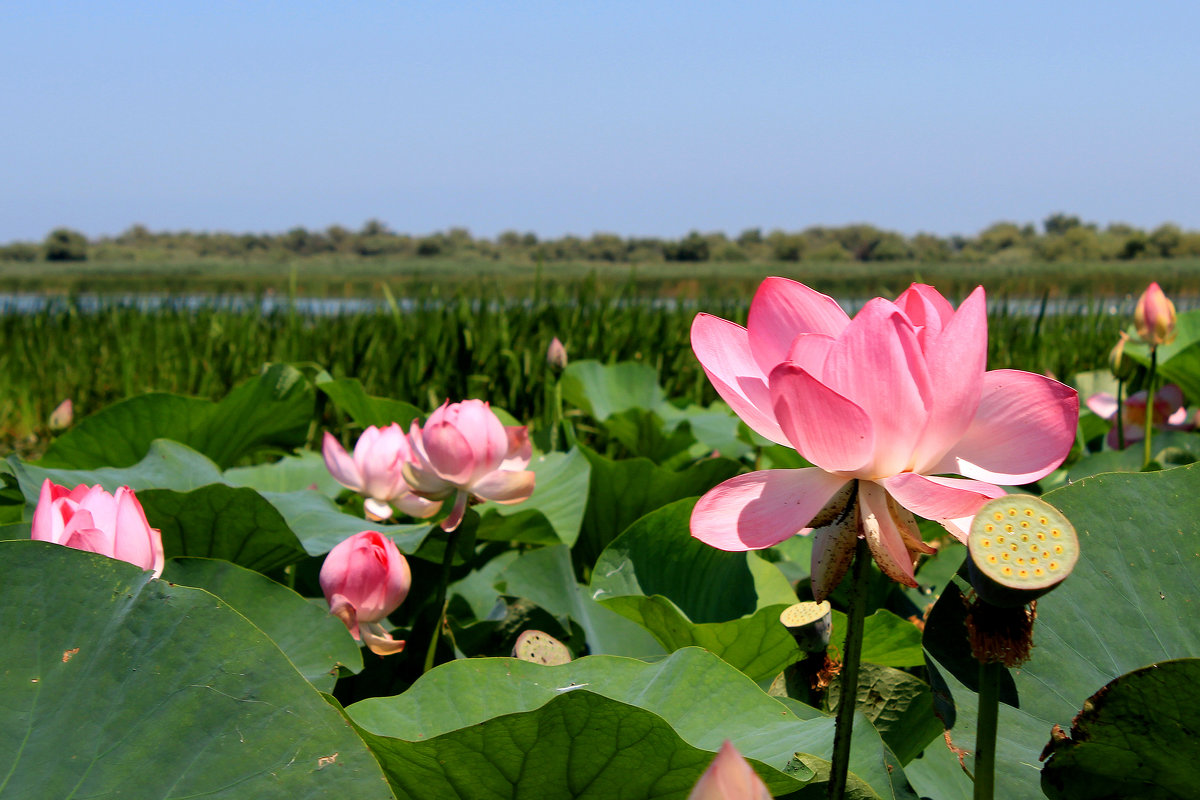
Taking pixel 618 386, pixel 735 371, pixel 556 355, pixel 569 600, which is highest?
pixel 735 371

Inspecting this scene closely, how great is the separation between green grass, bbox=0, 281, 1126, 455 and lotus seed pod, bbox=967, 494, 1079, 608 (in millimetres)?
1945

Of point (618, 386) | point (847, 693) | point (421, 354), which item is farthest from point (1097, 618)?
point (421, 354)

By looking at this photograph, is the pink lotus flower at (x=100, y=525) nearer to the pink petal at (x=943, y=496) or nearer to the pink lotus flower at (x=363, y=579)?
the pink lotus flower at (x=363, y=579)

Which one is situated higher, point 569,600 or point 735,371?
point 735,371

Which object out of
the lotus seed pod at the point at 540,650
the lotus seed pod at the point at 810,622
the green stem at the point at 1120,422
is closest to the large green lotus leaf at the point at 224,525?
the lotus seed pod at the point at 540,650

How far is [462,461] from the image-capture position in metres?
0.96

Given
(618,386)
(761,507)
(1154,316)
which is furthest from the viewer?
(618,386)

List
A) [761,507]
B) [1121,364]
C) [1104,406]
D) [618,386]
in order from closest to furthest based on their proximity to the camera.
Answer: [761,507], [1121,364], [1104,406], [618,386]

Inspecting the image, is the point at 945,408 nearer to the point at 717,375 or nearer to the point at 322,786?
the point at 717,375

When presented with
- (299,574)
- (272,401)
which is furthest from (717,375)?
(272,401)

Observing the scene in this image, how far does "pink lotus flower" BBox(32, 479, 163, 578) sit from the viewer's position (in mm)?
627

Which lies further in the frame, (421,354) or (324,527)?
Result: (421,354)

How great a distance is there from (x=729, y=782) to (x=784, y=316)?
0.31 m

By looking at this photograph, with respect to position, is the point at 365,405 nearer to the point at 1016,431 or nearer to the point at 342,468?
the point at 342,468
